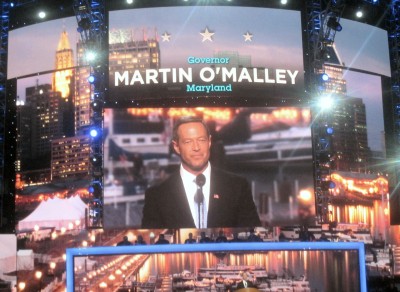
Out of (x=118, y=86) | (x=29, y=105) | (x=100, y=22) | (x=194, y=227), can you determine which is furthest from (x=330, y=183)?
(x=29, y=105)

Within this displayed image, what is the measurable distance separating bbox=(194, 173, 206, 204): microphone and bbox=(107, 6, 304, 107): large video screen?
1755 mm

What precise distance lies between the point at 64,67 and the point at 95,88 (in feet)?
6.05

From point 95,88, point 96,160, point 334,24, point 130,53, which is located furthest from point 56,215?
point 334,24

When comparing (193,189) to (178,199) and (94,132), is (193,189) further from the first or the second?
(94,132)

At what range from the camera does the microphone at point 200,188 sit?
11977 mm

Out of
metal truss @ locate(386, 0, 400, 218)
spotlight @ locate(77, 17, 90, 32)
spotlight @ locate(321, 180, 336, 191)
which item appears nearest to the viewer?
spotlight @ locate(77, 17, 90, 32)

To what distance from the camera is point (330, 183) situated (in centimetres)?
1214

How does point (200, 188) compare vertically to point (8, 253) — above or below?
above

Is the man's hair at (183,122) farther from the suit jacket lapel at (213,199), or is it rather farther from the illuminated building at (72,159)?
the illuminated building at (72,159)

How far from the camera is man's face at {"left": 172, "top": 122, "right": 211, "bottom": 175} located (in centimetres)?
1193

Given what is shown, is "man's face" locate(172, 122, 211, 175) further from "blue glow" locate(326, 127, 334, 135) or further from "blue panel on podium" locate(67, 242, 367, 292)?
"blue glow" locate(326, 127, 334, 135)

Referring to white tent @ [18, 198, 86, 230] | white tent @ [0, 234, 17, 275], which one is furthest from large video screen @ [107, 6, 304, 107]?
white tent @ [0, 234, 17, 275]

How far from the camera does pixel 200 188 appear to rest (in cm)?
1202

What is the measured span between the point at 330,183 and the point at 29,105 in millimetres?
6704
